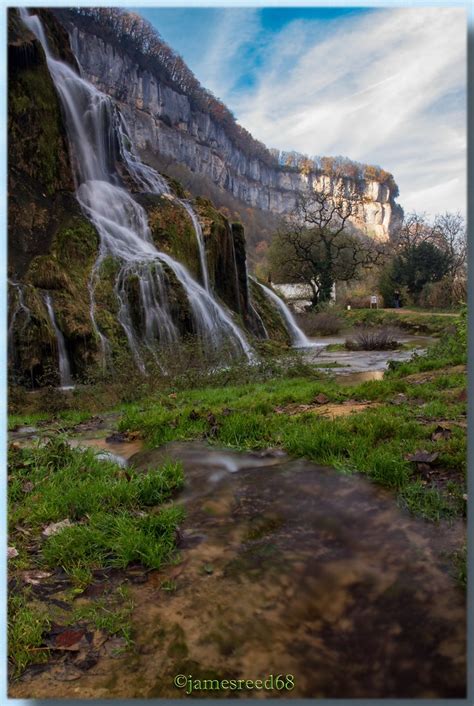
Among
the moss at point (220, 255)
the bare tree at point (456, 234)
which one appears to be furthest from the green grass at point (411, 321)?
the moss at point (220, 255)

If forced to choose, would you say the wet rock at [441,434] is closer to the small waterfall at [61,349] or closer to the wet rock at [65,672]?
the wet rock at [65,672]

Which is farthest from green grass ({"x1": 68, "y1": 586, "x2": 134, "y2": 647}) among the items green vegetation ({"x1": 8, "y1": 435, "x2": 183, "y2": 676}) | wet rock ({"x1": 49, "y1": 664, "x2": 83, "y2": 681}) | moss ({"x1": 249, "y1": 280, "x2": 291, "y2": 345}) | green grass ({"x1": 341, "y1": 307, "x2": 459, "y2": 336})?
moss ({"x1": 249, "y1": 280, "x2": 291, "y2": 345})

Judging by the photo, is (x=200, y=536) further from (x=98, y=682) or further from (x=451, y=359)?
(x=451, y=359)

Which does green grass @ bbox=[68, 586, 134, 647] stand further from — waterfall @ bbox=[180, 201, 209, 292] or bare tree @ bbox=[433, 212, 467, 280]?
waterfall @ bbox=[180, 201, 209, 292]

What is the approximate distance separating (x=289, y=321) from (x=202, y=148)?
549cm

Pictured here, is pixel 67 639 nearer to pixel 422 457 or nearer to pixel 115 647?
pixel 115 647

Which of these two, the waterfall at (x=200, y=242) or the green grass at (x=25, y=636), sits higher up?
the waterfall at (x=200, y=242)

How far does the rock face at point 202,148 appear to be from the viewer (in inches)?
204

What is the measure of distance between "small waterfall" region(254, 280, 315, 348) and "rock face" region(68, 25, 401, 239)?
268 centimetres

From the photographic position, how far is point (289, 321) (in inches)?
511

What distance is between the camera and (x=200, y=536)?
1.68 m

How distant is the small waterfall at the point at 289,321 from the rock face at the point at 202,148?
2.68 m

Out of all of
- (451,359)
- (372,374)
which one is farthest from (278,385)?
(451,359)

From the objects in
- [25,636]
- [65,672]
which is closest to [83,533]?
[25,636]
